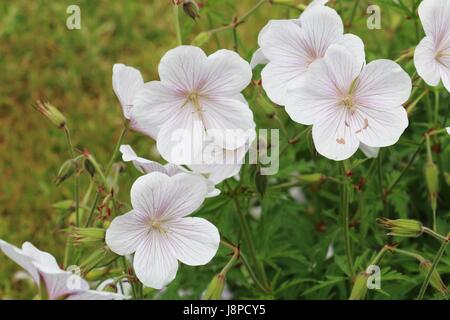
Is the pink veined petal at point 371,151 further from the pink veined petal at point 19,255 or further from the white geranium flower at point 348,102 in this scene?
the pink veined petal at point 19,255

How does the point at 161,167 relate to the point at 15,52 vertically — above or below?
below

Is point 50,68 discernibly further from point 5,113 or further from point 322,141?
point 322,141

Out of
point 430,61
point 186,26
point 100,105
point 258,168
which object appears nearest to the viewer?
point 430,61

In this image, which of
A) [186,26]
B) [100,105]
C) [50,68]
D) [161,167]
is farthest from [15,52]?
[161,167]

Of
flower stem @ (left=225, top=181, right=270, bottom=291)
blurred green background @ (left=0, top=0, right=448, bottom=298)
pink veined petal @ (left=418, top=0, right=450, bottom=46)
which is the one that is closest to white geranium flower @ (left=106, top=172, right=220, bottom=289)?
flower stem @ (left=225, top=181, right=270, bottom=291)

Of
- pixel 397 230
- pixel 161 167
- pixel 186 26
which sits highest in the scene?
pixel 186 26

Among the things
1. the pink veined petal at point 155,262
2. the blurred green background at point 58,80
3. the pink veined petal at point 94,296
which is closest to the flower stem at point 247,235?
the pink veined petal at point 155,262
